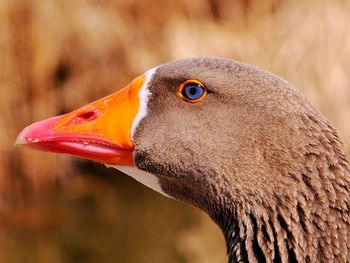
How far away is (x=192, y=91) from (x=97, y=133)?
55cm

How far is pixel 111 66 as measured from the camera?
1359cm

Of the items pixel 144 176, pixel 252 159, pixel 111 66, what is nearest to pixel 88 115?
pixel 144 176

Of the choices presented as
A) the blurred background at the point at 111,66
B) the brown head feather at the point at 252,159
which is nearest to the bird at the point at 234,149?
the brown head feather at the point at 252,159

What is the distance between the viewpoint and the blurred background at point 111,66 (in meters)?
12.7

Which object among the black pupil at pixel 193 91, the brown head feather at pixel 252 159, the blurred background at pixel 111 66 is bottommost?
the brown head feather at pixel 252 159

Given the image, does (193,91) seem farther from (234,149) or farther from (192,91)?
(234,149)

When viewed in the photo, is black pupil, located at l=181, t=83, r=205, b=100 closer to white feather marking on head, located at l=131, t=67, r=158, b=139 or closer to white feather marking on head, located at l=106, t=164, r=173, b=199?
white feather marking on head, located at l=131, t=67, r=158, b=139

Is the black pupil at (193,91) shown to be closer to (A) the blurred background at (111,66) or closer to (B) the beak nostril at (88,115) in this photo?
(B) the beak nostril at (88,115)

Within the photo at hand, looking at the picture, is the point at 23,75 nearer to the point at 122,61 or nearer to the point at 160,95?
the point at 122,61

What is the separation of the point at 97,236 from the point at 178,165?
26.2 ft

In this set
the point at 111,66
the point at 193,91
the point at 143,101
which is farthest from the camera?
the point at 111,66

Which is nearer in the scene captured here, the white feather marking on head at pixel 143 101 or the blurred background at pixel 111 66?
the white feather marking on head at pixel 143 101

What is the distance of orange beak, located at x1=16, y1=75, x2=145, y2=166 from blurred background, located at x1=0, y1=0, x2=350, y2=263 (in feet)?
24.5

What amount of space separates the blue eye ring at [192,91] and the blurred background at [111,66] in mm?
7616
